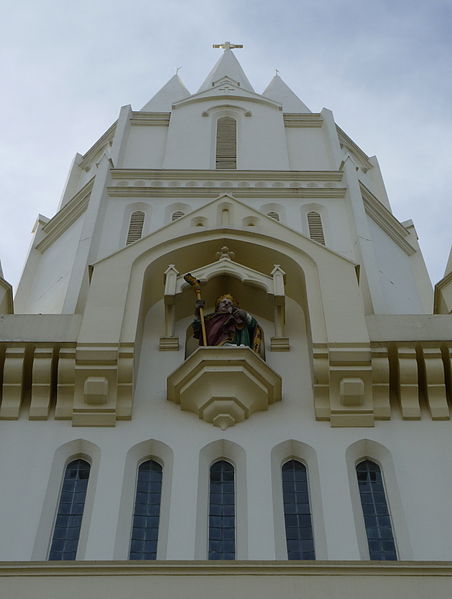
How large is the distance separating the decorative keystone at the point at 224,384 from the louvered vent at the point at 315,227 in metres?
6.74

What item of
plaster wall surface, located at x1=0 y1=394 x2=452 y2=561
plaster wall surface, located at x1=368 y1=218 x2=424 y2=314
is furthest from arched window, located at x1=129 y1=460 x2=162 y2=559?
plaster wall surface, located at x1=368 y1=218 x2=424 y2=314

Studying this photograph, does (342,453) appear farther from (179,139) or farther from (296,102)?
(296,102)

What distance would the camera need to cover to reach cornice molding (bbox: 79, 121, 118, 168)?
28016mm

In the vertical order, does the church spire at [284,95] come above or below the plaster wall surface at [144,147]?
above

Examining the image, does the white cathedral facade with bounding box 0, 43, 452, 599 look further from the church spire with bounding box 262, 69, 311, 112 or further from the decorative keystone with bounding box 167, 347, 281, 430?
the church spire with bounding box 262, 69, 311, 112

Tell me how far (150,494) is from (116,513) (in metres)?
0.70

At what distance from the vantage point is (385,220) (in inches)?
901

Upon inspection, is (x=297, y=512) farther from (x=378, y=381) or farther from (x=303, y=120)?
(x=303, y=120)

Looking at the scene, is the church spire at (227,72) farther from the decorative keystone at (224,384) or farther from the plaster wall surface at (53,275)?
the decorative keystone at (224,384)

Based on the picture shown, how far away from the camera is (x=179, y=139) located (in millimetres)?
26047


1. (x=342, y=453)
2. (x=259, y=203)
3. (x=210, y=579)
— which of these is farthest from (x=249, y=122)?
(x=210, y=579)

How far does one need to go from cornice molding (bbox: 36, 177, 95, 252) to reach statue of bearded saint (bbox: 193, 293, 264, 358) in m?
8.14

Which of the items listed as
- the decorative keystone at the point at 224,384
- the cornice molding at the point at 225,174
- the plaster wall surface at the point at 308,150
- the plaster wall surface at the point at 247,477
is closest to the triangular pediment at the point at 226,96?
the plaster wall surface at the point at 308,150

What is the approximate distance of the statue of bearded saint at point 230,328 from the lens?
15047 mm
